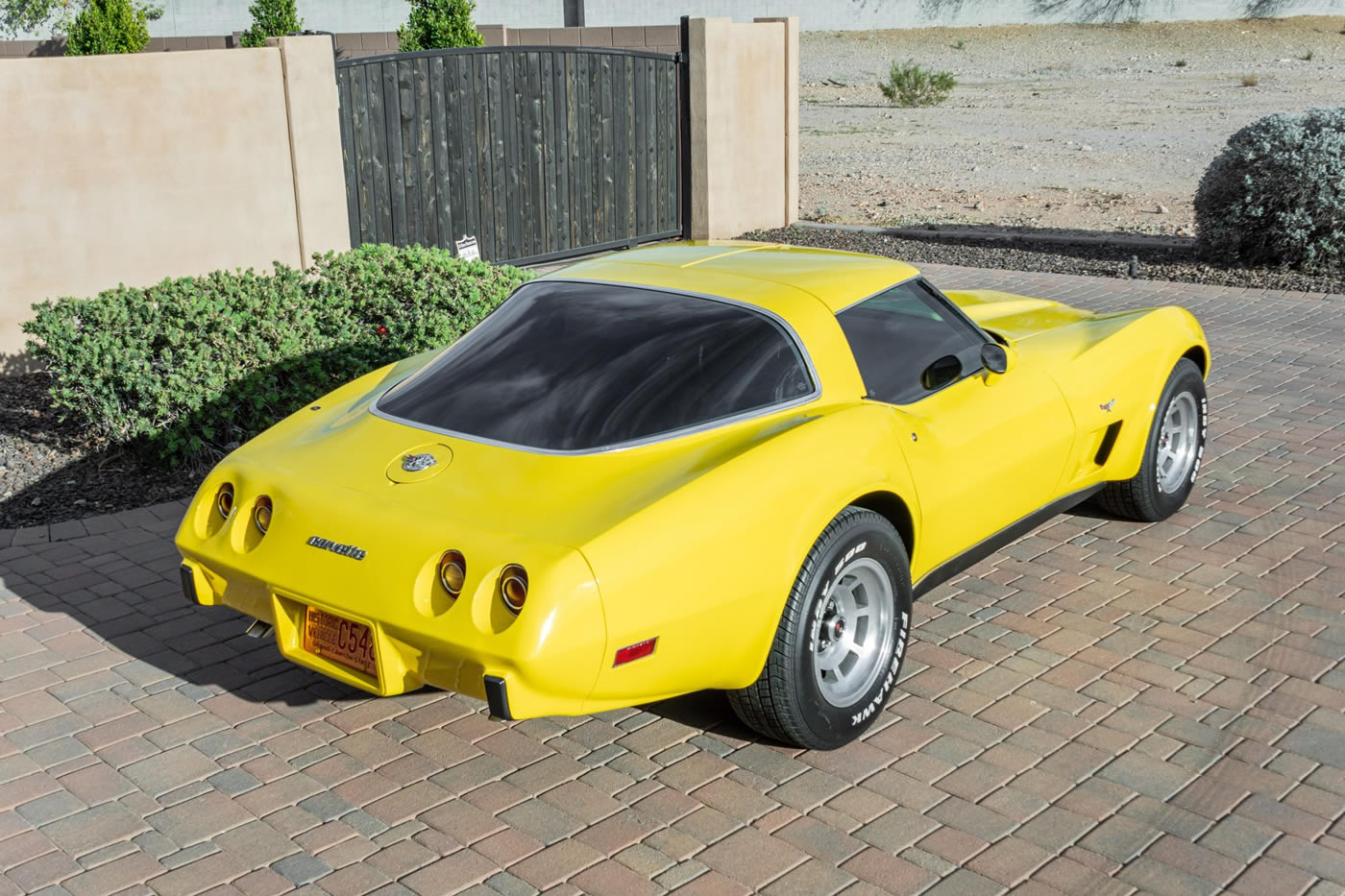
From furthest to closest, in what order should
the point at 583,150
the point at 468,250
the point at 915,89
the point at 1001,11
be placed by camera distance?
the point at 1001,11, the point at 915,89, the point at 583,150, the point at 468,250

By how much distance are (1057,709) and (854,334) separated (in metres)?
1.52

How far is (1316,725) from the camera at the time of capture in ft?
14.8

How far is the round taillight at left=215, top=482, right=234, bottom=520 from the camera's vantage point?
449cm

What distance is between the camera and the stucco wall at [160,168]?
9273 mm

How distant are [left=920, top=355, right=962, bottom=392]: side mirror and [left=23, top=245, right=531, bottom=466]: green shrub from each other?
3.53 meters

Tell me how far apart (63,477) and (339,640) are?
13.1 ft

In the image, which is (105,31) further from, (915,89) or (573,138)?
(915,89)

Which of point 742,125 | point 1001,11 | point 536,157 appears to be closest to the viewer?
point 536,157

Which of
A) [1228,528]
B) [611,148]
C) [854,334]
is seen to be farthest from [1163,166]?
[854,334]

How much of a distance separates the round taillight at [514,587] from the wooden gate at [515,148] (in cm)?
836

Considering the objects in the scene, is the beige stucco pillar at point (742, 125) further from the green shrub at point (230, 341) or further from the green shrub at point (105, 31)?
the green shrub at point (105, 31)

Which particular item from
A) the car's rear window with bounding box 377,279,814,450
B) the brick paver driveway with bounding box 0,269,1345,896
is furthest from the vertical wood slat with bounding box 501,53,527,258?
the car's rear window with bounding box 377,279,814,450

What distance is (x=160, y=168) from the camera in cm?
991

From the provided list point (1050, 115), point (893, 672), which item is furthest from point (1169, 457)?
point (1050, 115)
